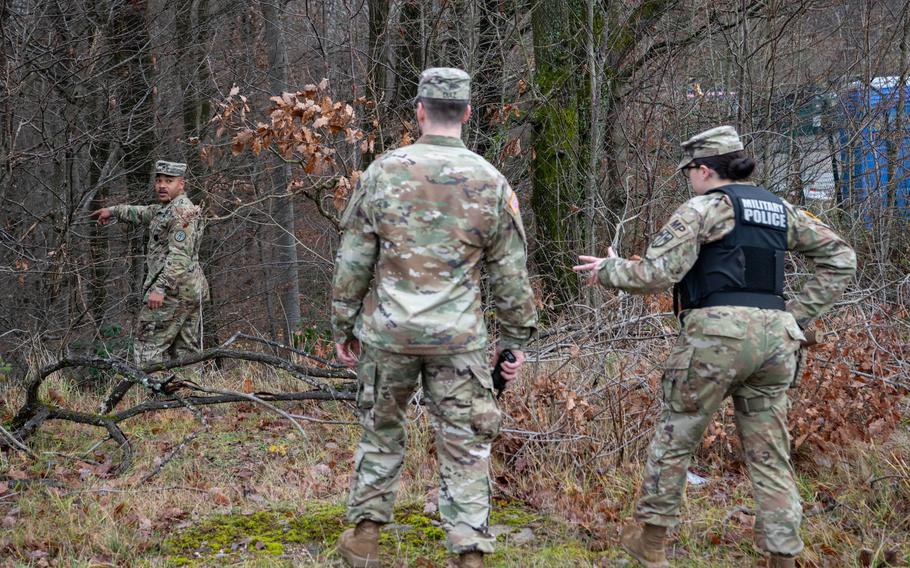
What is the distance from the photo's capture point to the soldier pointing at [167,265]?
331 inches

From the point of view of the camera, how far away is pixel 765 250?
12.4 feet

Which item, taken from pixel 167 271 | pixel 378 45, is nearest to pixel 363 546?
pixel 167 271

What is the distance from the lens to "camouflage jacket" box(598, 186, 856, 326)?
3.76 m

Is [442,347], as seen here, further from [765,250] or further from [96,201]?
[96,201]

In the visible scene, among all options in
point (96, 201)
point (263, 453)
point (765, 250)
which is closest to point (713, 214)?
point (765, 250)

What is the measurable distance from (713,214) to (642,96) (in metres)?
6.66

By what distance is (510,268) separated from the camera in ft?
12.4

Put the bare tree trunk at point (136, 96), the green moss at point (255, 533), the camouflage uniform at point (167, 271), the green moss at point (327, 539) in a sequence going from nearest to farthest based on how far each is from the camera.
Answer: the green moss at point (327, 539)
the green moss at point (255, 533)
the camouflage uniform at point (167, 271)
the bare tree trunk at point (136, 96)

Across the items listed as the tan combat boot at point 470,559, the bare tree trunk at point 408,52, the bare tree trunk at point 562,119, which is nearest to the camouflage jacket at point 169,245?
the bare tree trunk at point 408,52

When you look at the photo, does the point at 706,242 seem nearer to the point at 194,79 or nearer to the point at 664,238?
the point at 664,238

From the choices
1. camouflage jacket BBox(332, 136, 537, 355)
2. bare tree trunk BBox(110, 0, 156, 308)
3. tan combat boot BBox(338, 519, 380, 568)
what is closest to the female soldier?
camouflage jacket BBox(332, 136, 537, 355)

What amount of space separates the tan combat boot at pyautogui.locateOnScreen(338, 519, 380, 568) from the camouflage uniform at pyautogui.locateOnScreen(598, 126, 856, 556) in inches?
49.2

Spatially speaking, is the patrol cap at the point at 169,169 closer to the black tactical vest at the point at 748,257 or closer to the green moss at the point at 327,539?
the green moss at the point at 327,539

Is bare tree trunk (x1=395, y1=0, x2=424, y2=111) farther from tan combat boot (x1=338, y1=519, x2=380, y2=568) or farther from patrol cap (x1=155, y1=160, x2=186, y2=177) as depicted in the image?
tan combat boot (x1=338, y1=519, x2=380, y2=568)
